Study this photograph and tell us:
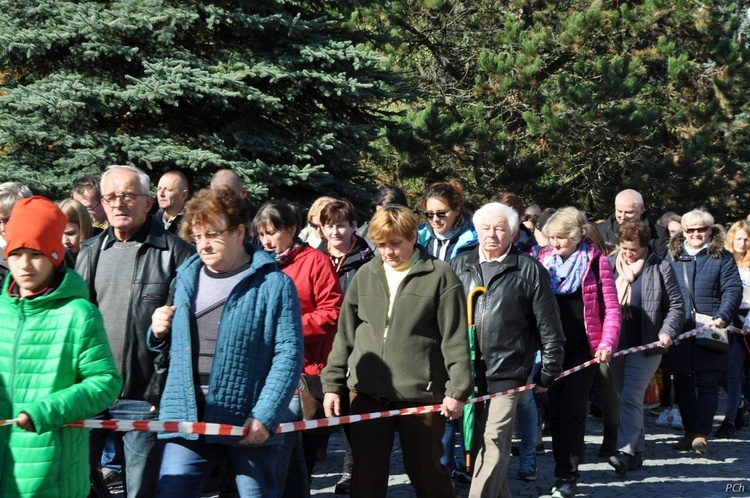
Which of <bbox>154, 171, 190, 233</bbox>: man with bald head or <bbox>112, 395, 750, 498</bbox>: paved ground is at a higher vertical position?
<bbox>154, 171, 190, 233</bbox>: man with bald head

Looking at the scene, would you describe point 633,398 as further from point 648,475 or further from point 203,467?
point 203,467

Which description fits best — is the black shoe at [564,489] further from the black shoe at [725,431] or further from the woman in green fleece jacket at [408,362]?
the black shoe at [725,431]

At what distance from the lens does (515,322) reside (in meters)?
6.14

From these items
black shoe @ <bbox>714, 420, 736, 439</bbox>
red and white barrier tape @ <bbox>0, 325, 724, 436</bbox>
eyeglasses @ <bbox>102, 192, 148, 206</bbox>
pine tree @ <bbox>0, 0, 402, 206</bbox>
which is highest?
pine tree @ <bbox>0, 0, 402, 206</bbox>

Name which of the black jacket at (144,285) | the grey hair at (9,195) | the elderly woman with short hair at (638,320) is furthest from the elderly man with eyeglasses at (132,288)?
the elderly woman with short hair at (638,320)

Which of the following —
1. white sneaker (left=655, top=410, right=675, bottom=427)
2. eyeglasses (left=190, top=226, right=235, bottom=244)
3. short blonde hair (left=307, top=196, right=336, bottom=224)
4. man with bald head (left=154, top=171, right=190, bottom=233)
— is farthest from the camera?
white sneaker (left=655, top=410, right=675, bottom=427)

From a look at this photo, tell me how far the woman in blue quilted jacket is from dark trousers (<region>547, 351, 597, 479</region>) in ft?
10.3

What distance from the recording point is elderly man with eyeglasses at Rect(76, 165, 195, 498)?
198 inches

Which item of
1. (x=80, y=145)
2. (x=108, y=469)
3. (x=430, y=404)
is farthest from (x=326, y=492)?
(x=80, y=145)

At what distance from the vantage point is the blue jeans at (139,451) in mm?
5008

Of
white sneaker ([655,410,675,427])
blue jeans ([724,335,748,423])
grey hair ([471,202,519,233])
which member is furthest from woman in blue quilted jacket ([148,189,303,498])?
white sneaker ([655,410,675,427])

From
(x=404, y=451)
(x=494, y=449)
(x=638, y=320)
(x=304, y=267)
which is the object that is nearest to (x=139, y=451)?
(x=404, y=451)

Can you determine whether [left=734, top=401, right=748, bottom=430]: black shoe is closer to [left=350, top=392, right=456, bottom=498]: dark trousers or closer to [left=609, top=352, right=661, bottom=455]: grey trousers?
[left=609, top=352, right=661, bottom=455]: grey trousers

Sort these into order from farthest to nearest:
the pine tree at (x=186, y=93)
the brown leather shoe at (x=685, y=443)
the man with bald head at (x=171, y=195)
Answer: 1. the pine tree at (x=186, y=93)
2. the brown leather shoe at (x=685, y=443)
3. the man with bald head at (x=171, y=195)
